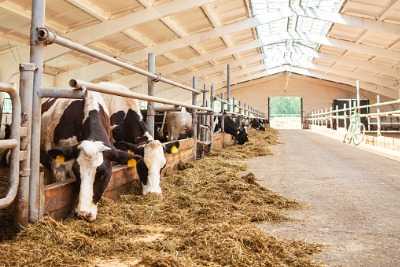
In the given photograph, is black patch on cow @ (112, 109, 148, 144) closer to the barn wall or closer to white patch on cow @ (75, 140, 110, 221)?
white patch on cow @ (75, 140, 110, 221)

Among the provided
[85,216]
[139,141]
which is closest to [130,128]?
[139,141]

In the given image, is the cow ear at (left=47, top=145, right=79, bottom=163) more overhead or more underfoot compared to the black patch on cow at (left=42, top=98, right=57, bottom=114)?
more underfoot

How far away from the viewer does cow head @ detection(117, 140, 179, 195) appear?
12.4 ft

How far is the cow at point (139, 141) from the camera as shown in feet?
12.6

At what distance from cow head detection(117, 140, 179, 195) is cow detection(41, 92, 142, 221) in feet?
1.39

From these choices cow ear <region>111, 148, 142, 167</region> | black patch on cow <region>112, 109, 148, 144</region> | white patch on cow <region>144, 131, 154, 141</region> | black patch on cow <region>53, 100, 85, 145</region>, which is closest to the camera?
cow ear <region>111, 148, 142, 167</region>

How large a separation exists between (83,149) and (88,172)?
0.18 m

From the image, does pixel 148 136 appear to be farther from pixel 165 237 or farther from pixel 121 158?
pixel 165 237

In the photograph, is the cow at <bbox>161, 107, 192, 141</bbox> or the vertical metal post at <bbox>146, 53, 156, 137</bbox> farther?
the cow at <bbox>161, 107, 192, 141</bbox>

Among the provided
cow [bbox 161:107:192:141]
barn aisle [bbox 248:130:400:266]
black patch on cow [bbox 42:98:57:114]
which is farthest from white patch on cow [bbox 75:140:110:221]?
cow [bbox 161:107:192:141]

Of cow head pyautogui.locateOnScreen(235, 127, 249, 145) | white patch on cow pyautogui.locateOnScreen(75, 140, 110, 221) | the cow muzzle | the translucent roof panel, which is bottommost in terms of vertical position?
the cow muzzle

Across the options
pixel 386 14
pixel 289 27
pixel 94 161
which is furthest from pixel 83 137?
pixel 289 27

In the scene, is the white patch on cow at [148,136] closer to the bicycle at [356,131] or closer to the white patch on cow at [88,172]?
the white patch on cow at [88,172]

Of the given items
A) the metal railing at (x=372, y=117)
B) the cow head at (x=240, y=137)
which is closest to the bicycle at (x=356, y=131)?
Result: the metal railing at (x=372, y=117)
